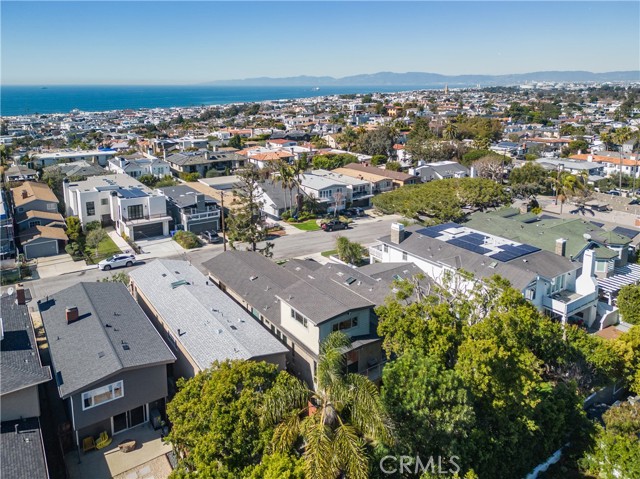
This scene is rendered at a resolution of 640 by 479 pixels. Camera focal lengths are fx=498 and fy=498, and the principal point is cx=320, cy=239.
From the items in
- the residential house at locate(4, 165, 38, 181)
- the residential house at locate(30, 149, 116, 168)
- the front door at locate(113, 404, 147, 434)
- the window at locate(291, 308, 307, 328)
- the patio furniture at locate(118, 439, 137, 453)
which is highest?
the residential house at locate(30, 149, 116, 168)

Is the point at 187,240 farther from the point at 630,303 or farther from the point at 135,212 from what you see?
the point at 630,303

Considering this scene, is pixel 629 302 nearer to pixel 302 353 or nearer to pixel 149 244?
pixel 302 353

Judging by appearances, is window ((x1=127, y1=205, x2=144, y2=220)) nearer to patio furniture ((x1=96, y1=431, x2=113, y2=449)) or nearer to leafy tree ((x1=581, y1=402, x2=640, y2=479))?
patio furniture ((x1=96, y1=431, x2=113, y2=449))

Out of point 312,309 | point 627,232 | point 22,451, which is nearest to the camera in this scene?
point 22,451

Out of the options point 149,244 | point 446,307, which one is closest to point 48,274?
point 149,244

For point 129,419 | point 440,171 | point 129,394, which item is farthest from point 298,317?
point 440,171

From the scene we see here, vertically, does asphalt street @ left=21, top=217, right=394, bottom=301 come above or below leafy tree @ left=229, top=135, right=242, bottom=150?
below

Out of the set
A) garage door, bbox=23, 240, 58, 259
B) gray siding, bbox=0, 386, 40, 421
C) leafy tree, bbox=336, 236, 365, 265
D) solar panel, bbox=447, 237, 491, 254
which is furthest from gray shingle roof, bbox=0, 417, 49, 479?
garage door, bbox=23, 240, 58, 259

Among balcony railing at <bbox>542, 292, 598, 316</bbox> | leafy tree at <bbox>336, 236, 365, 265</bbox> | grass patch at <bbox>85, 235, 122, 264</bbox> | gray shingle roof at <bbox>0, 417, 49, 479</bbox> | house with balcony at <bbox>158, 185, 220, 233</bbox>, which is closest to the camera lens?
Result: gray shingle roof at <bbox>0, 417, 49, 479</bbox>
